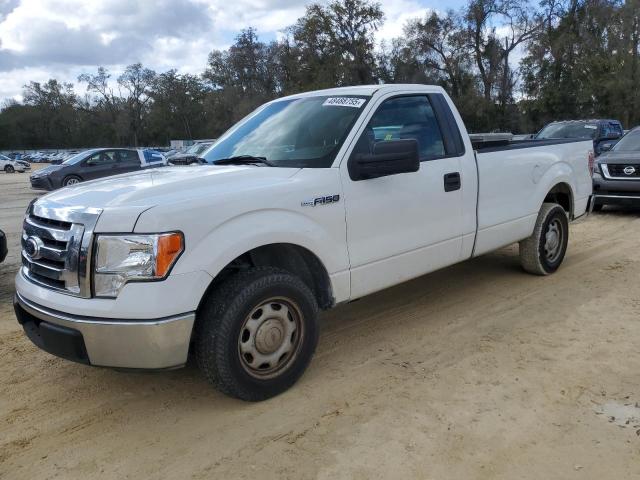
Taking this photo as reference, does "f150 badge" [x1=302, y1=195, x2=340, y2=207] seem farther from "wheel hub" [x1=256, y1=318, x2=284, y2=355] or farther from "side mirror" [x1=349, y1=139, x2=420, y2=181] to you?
"wheel hub" [x1=256, y1=318, x2=284, y2=355]

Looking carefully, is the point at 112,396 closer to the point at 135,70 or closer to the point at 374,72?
the point at 374,72

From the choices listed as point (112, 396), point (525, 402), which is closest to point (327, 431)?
point (525, 402)

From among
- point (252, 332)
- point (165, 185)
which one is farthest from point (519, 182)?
point (165, 185)

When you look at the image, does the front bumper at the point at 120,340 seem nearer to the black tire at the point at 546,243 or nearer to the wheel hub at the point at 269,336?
the wheel hub at the point at 269,336

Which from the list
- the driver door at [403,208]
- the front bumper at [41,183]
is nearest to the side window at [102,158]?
the front bumper at [41,183]

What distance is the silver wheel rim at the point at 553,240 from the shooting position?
5.75m

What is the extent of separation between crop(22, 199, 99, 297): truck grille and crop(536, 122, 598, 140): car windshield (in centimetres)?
1326

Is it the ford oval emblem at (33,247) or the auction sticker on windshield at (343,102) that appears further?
the auction sticker on windshield at (343,102)

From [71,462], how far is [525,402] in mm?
2536

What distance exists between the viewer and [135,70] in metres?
94.8

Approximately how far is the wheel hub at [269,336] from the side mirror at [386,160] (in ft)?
3.60

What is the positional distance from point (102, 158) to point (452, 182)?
57.7 feet

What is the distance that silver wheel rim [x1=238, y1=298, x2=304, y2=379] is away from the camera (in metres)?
3.18

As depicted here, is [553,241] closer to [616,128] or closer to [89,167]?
[616,128]
